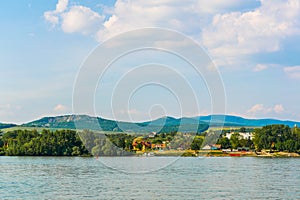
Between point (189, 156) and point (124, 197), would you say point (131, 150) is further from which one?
point (124, 197)

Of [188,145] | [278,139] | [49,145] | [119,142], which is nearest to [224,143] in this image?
[278,139]

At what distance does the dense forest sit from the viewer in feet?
250

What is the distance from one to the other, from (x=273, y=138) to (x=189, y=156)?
27160 millimetres

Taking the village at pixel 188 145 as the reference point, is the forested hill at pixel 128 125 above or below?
above

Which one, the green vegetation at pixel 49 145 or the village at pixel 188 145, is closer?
the village at pixel 188 145

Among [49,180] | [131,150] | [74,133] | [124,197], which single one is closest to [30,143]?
[74,133]

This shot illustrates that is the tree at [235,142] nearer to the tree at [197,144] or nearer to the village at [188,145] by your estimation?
the village at [188,145]

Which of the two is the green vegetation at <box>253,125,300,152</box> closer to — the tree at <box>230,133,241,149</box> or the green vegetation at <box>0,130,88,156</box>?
the tree at <box>230,133,241,149</box>

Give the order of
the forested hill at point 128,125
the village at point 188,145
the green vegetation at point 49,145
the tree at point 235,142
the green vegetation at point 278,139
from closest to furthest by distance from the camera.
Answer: the forested hill at point 128,125
the village at point 188,145
the green vegetation at point 49,145
the green vegetation at point 278,139
the tree at point 235,142

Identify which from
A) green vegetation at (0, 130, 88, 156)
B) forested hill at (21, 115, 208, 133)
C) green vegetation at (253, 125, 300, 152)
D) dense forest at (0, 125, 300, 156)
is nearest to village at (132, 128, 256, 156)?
dense forest at (0, 125, 300, 156)

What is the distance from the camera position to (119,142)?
79.6 m

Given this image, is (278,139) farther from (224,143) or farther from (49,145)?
(49,145)

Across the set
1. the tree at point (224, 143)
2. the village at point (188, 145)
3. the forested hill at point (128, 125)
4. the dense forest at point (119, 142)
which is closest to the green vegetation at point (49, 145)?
the dense forest at point (119, 142)

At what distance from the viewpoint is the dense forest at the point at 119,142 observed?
76312 millimetres
